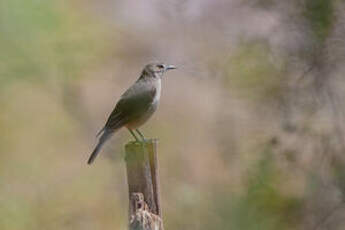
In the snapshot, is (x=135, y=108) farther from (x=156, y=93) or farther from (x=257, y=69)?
(x=257, y=69)

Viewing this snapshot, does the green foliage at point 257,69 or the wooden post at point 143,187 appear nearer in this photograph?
the wooden post at point 143,187

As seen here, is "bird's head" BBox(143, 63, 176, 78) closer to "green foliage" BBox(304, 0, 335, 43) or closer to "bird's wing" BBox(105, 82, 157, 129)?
"bird's wing" BBox(105, 82, 157, 129)

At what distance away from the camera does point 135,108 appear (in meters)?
5.02

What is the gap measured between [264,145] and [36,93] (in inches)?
104

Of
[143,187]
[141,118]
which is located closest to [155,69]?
[141,118]

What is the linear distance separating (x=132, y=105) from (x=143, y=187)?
146 centimetres

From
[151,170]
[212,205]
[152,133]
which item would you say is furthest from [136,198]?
[152,133]

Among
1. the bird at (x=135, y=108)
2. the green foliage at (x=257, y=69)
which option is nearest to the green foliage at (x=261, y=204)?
the bird at (x=135, y=108)

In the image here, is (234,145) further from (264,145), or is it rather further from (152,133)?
(152,133)

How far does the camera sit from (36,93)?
24.7 feet

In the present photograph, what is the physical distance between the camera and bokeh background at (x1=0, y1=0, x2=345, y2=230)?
537 centimetres

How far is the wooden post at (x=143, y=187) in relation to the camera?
11.2 feet

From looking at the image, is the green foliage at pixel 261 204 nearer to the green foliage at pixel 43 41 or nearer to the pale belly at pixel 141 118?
the pale belly at pixel 141 118

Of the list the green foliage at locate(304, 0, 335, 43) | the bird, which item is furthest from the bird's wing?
the green foliage at locate(304, 0, 335, 43)
